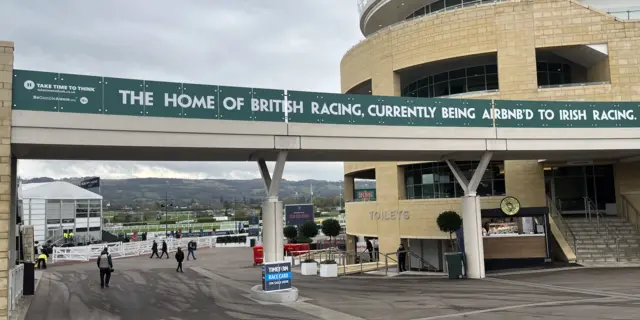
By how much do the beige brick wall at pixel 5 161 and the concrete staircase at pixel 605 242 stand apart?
21.0 metres

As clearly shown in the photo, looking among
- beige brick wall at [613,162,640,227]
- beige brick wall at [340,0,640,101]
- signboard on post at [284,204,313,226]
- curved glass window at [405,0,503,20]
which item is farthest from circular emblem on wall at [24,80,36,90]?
signboard on post at [284,204,313,226]

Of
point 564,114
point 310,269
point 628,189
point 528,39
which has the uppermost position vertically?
point 528,39

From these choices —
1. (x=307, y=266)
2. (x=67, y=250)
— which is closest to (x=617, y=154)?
(x=307, y=266)

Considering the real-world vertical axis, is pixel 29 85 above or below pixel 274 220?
above

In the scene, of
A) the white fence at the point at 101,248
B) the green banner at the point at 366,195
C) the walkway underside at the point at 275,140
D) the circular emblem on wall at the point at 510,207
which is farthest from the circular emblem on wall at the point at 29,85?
the white fence at the point at 101,248

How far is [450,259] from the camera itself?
67.3 ft

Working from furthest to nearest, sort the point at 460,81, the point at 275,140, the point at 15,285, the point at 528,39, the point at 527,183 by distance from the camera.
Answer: the point at 460,81 → the point at 528,39 → the point at 527,183 → the point at 275,140 → the point at 15,285

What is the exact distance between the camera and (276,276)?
16.3m

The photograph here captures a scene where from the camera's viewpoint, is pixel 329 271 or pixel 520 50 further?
pixel 520 50

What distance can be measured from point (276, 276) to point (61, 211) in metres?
53.1

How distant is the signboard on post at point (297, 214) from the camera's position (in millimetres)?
60156

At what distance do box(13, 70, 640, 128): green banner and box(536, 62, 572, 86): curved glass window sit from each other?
843 centimetres

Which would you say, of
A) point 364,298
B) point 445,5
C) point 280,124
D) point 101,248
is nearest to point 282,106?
point 280,124

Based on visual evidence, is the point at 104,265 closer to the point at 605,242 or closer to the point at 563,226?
the point at 563,226
